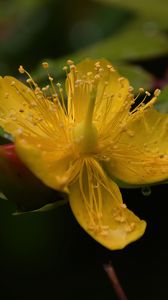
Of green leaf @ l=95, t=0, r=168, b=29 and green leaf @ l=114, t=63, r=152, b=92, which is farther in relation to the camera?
green leaf @ l=95, t=0, r=168, b=29

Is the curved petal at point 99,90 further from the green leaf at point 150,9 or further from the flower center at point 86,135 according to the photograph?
the green leaf at point 150,9

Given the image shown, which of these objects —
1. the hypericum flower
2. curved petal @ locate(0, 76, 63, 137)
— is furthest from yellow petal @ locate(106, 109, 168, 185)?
curved petal @ locate(0, 76, 63, 137)

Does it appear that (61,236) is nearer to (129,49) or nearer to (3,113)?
(129,49)

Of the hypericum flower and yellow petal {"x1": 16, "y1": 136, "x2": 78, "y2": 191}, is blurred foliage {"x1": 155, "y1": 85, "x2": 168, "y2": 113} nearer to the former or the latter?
the hypericum flower

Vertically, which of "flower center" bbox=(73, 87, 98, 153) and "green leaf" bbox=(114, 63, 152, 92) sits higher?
"green leaf" bbox=(114, 63, 152, 92)

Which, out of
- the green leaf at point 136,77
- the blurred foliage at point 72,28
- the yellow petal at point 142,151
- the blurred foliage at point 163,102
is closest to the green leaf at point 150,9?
the blurred foliage at point 72,28

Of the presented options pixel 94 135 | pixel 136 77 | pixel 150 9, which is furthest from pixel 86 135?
pixel 150 9
